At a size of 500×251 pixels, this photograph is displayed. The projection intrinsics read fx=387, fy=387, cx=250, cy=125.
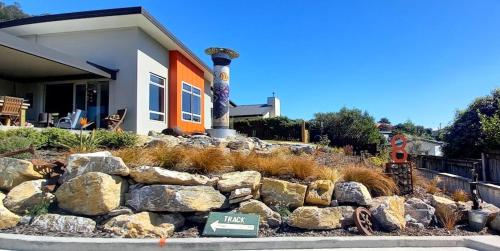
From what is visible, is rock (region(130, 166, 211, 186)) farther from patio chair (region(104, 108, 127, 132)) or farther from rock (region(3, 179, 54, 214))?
patio chair (region(104, 108, 127, 132))

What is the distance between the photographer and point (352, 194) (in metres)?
6.42

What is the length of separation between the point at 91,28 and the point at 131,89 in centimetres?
292

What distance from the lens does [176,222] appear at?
5.92 metres

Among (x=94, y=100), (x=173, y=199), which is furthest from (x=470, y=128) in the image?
(x=94, y=100)

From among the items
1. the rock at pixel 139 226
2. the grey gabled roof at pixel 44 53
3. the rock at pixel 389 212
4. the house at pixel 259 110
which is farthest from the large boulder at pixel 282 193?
the house at pixel 259 110

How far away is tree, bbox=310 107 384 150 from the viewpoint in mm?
23500

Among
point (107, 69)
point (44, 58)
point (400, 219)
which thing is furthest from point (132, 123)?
point (400, 219)

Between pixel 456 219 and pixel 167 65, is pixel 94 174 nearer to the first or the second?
pixel 456 219

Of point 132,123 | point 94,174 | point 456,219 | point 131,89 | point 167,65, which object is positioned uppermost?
point 167,65

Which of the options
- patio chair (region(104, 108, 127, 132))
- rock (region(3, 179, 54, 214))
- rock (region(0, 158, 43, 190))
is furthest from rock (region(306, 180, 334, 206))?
patio chair (region(104, 108, 127, 132))

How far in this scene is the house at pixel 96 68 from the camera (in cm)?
1404

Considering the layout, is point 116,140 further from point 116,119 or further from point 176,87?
point 176,87

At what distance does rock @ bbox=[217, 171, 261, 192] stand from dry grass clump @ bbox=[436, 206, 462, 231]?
311cm

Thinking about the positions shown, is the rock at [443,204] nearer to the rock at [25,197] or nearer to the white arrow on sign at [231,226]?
the white arrow on sign at [231,226]
